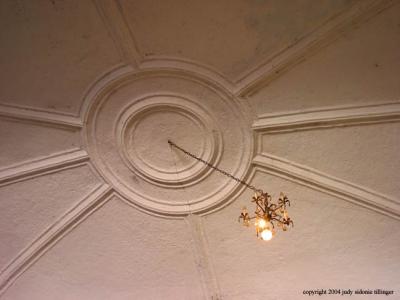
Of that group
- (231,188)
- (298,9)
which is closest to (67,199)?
(231,188)

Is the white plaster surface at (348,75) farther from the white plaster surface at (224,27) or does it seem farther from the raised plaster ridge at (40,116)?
the raised plaster ridge at (40,116)

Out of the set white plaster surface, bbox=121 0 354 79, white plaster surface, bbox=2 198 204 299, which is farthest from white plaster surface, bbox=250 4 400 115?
white plaster surface, bbox=2 198 204 299

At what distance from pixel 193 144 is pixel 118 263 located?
2628 millimetres

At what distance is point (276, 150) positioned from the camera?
5.67 m

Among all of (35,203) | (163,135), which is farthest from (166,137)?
(35,203)

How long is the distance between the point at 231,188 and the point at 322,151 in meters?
1.47

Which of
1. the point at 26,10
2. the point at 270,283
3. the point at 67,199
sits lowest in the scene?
the point at 270,283

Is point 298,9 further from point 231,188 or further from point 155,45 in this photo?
point 231,188

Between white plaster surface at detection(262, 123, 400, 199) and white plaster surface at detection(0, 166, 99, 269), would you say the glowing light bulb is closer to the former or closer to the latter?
white plaster surface at detection(262, 123, 400, 199)

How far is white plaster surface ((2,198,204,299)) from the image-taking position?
21.2ft

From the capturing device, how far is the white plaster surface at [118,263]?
6.47 m

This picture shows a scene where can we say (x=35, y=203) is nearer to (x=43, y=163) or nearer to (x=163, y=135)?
(x=43, y=163)

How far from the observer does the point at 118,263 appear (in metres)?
6.74

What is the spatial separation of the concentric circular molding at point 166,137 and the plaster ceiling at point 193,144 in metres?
0.02
